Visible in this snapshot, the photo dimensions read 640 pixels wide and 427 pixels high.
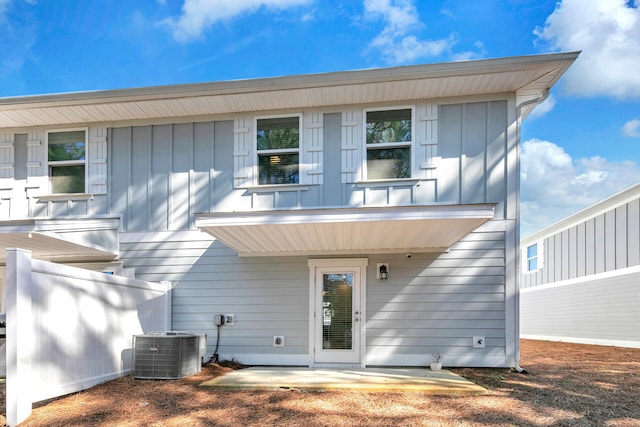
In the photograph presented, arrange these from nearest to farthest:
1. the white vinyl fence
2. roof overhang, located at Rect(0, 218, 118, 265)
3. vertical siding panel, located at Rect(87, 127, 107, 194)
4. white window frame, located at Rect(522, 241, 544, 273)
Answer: the white vinyl fence, roof overhang, located at Rect(0, 218, 118, 265), vertical siding panel, located at Rect(87, 127, 107, 194), white window frame, located at Rect(522, 241, 544, 273)

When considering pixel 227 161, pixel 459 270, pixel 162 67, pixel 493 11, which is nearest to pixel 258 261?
pixel 227 161

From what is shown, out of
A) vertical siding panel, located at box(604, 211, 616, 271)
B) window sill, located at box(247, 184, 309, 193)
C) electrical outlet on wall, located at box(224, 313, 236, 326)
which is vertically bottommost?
electrical outlet on wall, located at box(224, 313, 236, 326)

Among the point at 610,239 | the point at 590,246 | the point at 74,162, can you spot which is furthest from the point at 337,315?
the point at 590,246

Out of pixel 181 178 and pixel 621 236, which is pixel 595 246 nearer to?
pixel 621 236

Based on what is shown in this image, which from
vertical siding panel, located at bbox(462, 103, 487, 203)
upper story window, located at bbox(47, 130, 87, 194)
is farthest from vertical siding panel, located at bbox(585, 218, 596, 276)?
upper story window, located at bbox(47, 130, 87, 194)

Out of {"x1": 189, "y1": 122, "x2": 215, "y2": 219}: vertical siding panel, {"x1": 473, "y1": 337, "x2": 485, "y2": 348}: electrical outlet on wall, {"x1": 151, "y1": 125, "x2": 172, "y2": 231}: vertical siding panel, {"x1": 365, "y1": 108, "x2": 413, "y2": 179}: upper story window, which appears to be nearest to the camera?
{"x1": 473, "y1": 337, "x2": 485, "y2": 348}: electrical outlet on wall

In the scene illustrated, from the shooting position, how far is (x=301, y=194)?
688 cm

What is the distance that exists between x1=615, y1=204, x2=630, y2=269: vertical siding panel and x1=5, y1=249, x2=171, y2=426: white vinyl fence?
1144 centimetres

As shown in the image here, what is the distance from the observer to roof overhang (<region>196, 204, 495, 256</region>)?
16.5 feet

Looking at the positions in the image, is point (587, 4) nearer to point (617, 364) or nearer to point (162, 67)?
point (617, 364)

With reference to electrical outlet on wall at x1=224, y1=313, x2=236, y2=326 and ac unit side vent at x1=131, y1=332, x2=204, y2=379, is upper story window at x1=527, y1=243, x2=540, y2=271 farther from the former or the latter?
ac unit side vent at x1=131, y1=332, x2=204, y2=379

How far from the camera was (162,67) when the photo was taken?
17.0 m

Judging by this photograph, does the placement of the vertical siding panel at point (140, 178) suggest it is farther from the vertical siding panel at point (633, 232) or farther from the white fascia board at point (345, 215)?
the vertical siding panel at point (633, 232)

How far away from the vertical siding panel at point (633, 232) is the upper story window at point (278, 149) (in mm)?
8780
